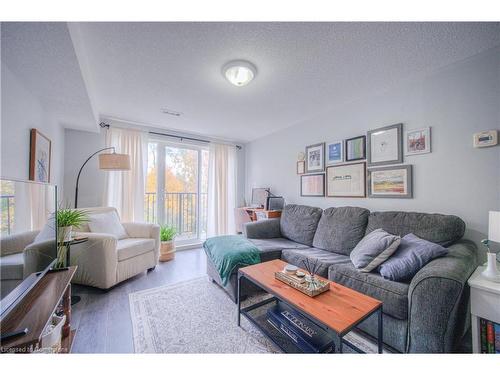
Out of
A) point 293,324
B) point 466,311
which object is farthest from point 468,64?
point 293,324

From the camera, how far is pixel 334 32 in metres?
1.34

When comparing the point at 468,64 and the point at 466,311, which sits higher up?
the point at 468,64

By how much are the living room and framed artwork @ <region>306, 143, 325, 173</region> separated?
30 millimetres

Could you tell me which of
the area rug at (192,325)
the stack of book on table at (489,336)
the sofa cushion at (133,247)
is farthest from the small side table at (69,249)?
the stack of book on table at (489,336)

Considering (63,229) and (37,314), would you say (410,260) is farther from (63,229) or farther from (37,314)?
(63,229)

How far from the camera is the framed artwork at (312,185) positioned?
2832 mm

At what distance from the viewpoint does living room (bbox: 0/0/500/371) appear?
44.2 inches

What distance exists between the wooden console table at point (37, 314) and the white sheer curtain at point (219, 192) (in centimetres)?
260

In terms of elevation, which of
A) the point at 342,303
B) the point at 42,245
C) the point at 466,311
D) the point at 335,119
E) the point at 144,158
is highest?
the point at 335,119

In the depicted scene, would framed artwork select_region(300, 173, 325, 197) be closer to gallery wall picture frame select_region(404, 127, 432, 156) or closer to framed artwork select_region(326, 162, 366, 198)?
framed artwork select_region(326, 162, 366, 198)

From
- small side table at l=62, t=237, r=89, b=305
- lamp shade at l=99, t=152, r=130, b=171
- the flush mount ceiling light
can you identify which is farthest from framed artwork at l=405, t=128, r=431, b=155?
small side table at l=62, t=237, r=89, b=305
